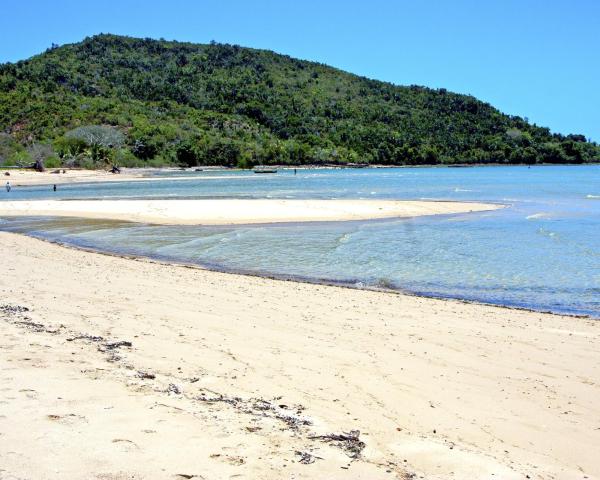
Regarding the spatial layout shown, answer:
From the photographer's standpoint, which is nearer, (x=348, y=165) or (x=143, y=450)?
(x=143, y=450)

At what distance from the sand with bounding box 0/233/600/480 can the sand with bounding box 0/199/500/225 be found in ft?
63.0

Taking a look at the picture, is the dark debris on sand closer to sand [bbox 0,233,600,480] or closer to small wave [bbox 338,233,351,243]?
sand [bbox 0,233,600,480]

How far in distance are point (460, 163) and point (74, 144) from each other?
398ft

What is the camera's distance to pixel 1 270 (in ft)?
43.8

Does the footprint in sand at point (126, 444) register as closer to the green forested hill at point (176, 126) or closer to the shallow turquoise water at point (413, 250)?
the shallow turquoise water at point (413, 250)

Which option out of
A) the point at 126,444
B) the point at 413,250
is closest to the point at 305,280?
the point at 413,250

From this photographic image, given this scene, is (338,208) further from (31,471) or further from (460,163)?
(460,163)

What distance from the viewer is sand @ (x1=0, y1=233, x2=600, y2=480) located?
4.26 meters

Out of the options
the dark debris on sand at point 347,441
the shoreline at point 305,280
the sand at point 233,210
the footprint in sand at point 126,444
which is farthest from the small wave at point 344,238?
the footprint in sand at point 126,444

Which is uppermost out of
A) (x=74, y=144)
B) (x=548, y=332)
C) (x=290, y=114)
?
(x=290, y=114)

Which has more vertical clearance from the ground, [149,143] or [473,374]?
[149,143]

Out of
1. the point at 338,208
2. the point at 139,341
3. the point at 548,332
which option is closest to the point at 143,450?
the point at 139,341

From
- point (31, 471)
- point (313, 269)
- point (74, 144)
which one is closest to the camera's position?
point (31, 471)

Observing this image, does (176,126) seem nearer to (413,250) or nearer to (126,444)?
(413,250)
